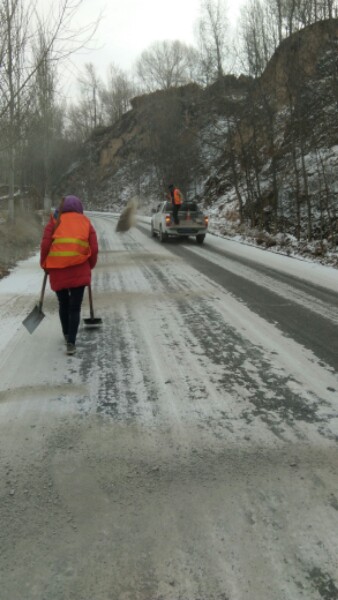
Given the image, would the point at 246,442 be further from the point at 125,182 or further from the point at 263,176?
the point at 125,182

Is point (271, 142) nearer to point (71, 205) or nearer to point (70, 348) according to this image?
point (71, 205)

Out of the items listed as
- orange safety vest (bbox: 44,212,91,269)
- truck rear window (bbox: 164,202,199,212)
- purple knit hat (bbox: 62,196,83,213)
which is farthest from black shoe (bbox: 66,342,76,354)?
truck rear window (bbox: 164,202,199,212)

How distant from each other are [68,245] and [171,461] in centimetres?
279

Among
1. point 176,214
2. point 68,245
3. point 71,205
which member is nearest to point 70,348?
point 68,245

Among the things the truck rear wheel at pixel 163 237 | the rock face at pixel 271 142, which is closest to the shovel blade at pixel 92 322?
the rock face at pixel 271 142

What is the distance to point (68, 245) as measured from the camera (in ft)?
16.2

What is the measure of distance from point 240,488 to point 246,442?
1.67 feet

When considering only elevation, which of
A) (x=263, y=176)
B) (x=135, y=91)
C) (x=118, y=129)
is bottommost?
(x=263, y=176)

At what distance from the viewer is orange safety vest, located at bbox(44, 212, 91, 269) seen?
4.93m

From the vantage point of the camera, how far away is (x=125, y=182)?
199ft

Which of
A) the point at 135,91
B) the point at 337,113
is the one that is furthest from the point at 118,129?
the point at 337,113

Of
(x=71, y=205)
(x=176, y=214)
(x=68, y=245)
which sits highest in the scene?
(x=176, y=214)

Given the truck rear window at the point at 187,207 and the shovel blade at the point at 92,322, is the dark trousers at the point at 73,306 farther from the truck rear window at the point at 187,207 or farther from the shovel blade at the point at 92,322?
the truck rear window at the point at 187,207

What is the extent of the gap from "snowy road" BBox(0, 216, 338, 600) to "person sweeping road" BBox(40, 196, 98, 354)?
0.60 metres
